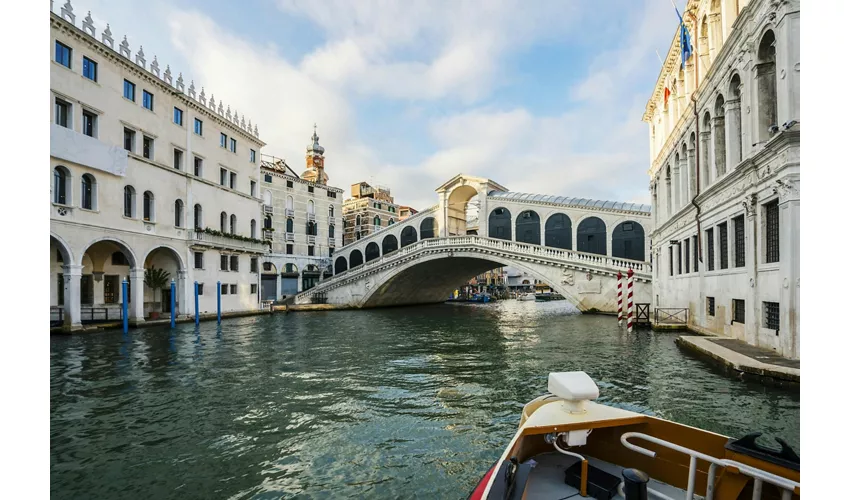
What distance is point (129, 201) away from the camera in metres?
18.0

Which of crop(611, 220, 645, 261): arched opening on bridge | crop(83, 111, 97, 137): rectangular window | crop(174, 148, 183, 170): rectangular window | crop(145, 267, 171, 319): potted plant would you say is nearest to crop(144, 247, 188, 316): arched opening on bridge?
crop(145, 267, 171, 319): potted plant

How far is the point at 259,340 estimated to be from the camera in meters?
14.2

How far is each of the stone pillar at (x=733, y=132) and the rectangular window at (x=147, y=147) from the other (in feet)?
67.4

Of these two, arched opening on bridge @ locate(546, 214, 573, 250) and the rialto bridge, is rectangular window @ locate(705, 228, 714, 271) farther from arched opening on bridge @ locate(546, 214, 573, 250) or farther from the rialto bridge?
arched opening on bridge @ locate(546, 214, 573, 250)

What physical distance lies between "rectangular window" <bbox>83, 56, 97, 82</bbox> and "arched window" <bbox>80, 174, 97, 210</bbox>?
11.9ft

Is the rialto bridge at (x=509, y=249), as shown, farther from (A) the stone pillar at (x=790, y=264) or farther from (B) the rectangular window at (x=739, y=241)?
(A) the stone pillar at (x=790, y=264)

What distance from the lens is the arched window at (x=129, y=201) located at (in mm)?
17828

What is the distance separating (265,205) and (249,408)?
96.7 feet

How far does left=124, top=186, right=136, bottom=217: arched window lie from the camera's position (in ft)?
58.5

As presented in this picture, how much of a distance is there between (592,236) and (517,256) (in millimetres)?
6054

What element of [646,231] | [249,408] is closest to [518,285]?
[646,231]

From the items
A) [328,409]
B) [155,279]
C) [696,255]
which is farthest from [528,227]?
[328,409]

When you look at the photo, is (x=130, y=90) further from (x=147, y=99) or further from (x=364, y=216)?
(x=364, y=216)
